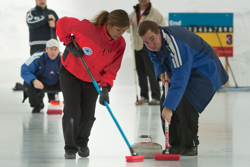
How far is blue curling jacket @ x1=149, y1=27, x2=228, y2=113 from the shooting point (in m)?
2.39

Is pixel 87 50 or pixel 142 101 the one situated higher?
pixel 87 50

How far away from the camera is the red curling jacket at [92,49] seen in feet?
8.45

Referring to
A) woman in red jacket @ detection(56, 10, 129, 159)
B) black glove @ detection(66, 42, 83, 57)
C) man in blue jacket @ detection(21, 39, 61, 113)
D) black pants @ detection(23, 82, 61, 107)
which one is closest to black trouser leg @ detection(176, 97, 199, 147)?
woman in red jacket @ detection(56, 10, 129, 159)

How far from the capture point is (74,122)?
2.60m

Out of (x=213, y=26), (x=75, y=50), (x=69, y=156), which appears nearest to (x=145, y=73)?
(x=75, y=50)

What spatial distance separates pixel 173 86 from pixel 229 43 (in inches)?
300

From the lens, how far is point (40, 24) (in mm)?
5418

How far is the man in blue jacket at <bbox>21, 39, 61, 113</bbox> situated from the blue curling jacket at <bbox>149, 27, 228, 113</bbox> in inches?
91.5

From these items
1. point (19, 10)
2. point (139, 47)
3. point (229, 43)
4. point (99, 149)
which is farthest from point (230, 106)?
point (19, 10)

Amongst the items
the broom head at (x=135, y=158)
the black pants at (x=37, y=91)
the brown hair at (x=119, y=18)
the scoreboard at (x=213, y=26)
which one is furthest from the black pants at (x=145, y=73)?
the scoreboard at (x=213, y=26)

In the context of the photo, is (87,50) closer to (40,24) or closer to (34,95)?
(34,95)

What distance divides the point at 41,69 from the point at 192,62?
2.76 metres

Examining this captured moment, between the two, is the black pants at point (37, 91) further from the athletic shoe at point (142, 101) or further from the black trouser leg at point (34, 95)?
the athletic shoe at point (142, 101)

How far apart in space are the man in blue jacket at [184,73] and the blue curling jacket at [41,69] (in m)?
2.38
